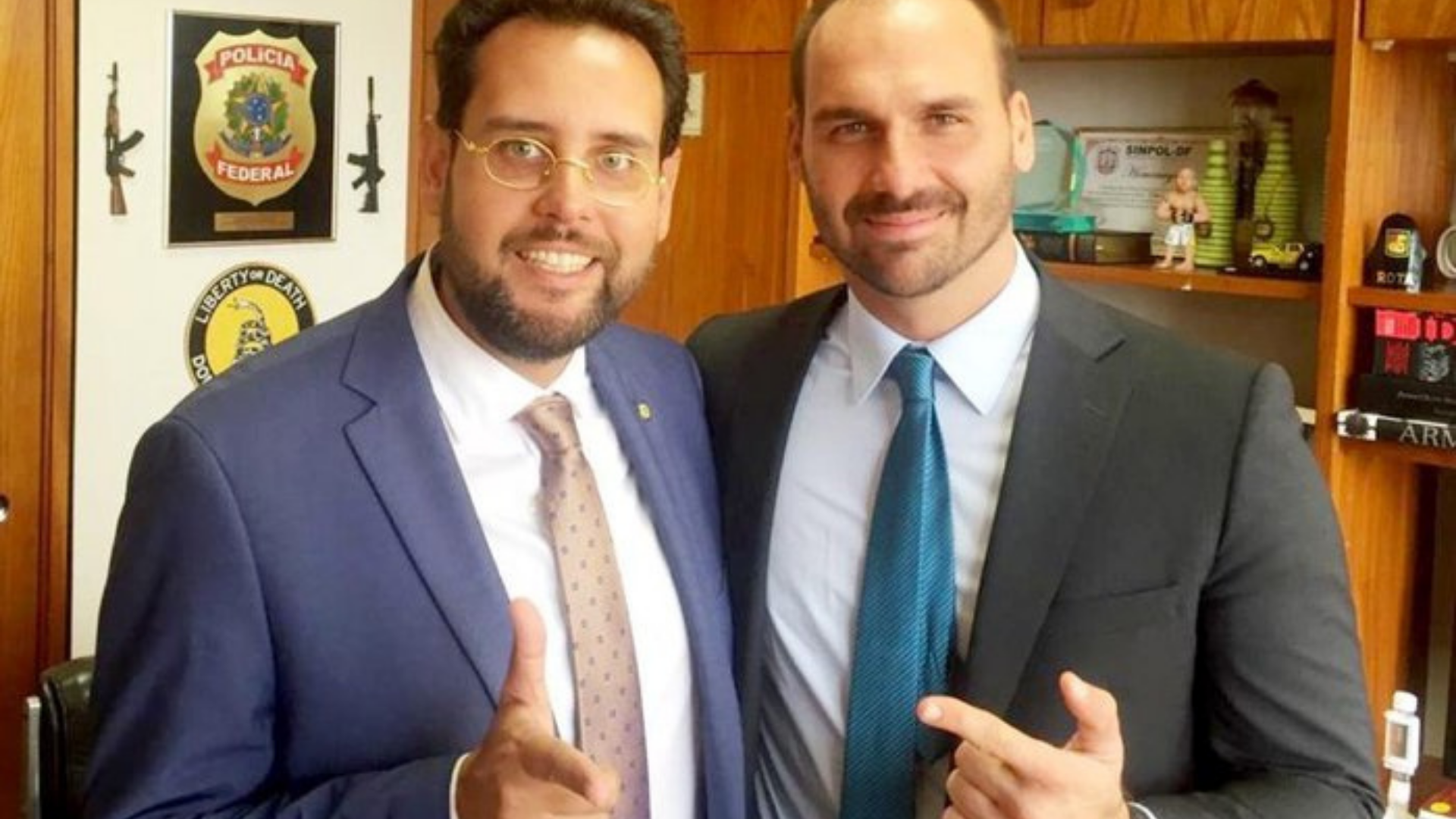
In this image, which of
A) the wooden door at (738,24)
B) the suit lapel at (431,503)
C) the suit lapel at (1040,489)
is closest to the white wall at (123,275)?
the wooden door at (738,24)

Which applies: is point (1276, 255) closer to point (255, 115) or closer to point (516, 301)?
point (516, 301)

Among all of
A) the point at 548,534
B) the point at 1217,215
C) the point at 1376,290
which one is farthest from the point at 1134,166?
the point at 548,534

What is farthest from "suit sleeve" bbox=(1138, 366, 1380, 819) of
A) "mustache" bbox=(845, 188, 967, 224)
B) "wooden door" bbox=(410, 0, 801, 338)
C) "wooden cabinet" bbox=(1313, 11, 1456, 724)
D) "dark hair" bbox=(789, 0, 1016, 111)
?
"wooden door" bbox=(410, 0, 801, 338)

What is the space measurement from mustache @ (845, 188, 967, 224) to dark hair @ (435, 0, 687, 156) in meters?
0.21

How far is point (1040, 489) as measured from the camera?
1447 millimetres

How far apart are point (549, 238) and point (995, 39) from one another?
52cm

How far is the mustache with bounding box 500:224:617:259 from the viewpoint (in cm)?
143

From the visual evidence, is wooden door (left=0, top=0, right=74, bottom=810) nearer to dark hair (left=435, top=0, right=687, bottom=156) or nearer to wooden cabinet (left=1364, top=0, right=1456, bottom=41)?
dark hair (left=435, top=0, right=687, bottom=156)

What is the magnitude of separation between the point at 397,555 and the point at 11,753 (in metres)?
1.88

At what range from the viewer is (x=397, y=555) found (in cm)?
133

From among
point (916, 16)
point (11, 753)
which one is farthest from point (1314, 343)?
point (11, 753)

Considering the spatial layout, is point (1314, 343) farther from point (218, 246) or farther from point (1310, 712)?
point (218, 246)

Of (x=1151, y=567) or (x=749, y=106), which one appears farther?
(x=749, y=106)

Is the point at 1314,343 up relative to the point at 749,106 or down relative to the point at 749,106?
down
